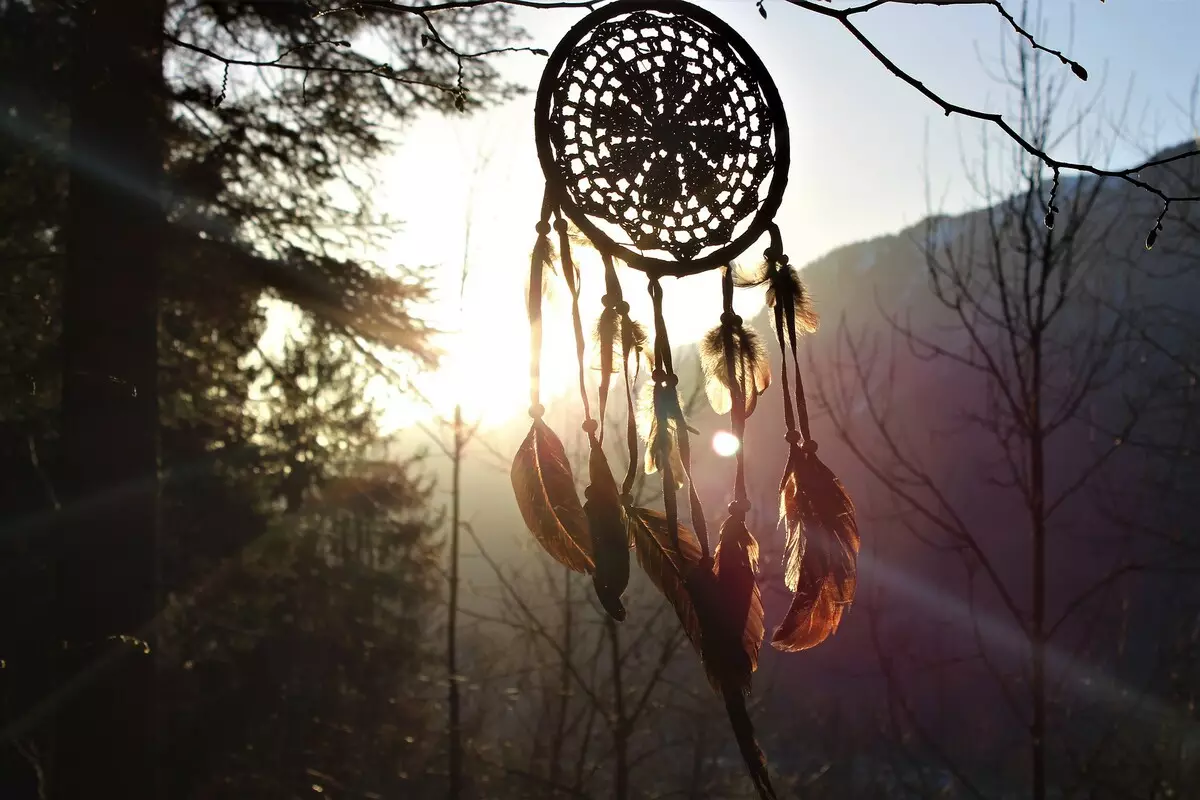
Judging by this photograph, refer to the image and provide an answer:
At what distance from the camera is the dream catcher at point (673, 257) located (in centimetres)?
81

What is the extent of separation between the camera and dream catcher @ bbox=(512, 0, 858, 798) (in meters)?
0.81

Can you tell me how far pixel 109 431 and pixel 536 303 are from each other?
2301 mm

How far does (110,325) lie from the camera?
8.46 ft

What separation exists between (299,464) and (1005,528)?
22419 mm

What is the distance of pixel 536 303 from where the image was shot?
0.86 metres

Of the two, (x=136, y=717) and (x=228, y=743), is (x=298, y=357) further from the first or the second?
(x=228, y=743)

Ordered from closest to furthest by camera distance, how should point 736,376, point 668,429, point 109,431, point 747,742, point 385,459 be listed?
1. point 747,742
2. point 668,429
3. point 736,376
4. point 109,431
5. point 385,459

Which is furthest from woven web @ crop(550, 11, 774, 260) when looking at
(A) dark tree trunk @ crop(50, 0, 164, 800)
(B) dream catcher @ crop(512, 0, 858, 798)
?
(A) dark tree trunk @ crop(50, 0, 164, 800)

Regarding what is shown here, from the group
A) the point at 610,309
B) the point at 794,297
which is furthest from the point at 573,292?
the point at 794,297

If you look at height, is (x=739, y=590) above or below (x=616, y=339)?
below

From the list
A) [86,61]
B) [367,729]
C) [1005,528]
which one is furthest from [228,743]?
[1005,528]

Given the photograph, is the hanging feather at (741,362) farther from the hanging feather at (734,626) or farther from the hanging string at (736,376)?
the hanging feather at (734,626)

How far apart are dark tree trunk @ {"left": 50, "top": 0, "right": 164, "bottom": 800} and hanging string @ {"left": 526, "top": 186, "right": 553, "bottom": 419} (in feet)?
6.99

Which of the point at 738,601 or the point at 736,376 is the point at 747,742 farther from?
the point at 736,376
